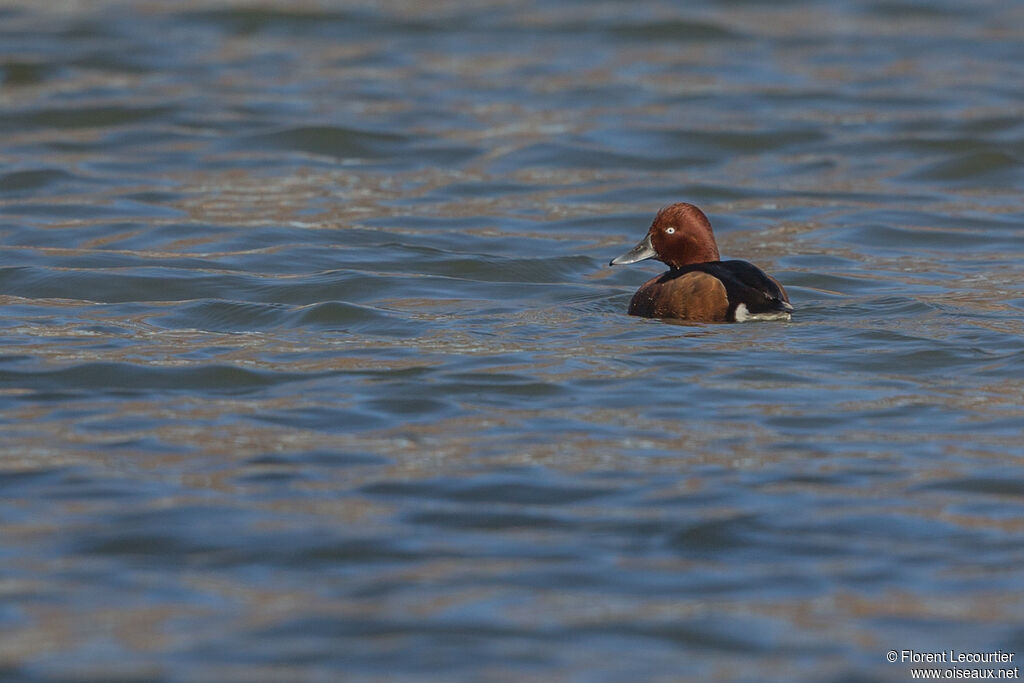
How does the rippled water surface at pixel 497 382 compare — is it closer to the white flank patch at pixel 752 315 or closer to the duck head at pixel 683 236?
the white flank patch at pixel 752 315

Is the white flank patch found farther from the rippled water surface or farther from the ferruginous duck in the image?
the rippled water surface

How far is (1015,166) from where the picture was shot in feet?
45.6

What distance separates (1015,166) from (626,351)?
690 cm

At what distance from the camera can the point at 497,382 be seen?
7.57 m

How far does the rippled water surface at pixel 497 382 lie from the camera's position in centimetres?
498

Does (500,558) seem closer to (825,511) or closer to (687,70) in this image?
(825,511)

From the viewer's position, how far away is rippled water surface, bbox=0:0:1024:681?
16.3 ft

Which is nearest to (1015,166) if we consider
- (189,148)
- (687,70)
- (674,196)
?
(674,196)

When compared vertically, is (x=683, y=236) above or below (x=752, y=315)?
above

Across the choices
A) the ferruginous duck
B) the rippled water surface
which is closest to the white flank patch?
the ferruginous duck

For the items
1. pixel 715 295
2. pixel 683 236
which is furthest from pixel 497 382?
pixel 683 236

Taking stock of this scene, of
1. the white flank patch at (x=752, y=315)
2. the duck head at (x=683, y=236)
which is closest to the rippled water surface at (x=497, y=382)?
the white flank patch at (x=752, y=315)

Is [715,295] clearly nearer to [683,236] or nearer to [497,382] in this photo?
[683,236]

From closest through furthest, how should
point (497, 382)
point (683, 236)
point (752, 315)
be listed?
point (497, 382)
point (752, 315)
point (683, 236)
